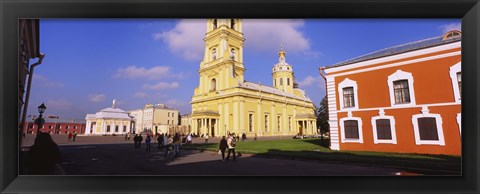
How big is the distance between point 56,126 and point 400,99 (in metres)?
15.4

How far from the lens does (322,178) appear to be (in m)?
5.92

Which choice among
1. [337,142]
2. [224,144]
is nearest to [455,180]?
[337,142]

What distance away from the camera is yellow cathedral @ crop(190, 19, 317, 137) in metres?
33.7

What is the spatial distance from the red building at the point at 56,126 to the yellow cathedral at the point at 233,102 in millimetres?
19894

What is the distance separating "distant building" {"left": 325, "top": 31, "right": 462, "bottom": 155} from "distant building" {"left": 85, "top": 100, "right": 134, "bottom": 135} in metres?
10.5

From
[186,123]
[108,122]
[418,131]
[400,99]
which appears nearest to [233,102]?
[186,123]

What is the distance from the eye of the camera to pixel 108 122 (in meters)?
13.8

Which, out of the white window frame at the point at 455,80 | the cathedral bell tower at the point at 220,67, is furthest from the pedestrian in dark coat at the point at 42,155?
the cathedral bell tower at the point at 220,67

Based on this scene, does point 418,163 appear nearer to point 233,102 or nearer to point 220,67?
point 233,102

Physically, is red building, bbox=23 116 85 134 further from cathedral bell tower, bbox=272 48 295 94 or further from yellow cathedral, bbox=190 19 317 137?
cathedral bell tower, bbox=272 48 295 94

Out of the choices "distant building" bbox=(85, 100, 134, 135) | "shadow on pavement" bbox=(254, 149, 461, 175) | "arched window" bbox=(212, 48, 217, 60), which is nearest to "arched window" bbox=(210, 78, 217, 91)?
"arched window" bbox=(212, 48, 217, 60)

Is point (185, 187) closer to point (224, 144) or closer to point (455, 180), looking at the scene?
point (224, 144)
